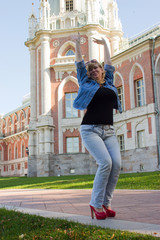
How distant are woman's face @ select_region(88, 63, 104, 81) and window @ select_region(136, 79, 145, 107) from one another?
20.6m

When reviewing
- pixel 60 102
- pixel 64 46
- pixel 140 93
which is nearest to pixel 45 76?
pixel 60 102

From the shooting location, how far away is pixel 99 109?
165 inches

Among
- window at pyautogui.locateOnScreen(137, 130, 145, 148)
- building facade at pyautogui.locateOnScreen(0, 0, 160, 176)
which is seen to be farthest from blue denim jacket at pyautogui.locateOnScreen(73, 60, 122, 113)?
window at pyautogui.locateOnScreen(137, 130, 145, 148)

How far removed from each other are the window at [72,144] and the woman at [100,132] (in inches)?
989

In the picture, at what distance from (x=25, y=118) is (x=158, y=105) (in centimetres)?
3009

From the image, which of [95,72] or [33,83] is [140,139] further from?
[95,72]

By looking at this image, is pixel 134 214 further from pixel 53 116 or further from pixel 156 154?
pixel 53 116

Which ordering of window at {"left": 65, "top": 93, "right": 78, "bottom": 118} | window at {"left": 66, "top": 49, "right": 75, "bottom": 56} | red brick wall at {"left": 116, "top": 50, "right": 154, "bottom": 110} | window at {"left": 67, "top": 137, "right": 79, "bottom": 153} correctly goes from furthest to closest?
window at {"left": 66, "top": 49, "right": 75, "bottom": 56}, window at {"left": 65, "top": 93, "right": 78, "bottom": 118}, window at {"left": 67, "top": 137, "right": 79, "bottom": 153}, red brick wall at {"left": 116, "top": 50, "right": 154, "bottom": 110}

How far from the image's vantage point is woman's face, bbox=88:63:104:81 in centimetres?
436

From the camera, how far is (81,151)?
29.1m

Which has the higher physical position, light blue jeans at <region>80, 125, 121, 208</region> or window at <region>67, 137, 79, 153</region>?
window at <region>67, 137, 79, 153</region>

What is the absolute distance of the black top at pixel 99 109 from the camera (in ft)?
13.7

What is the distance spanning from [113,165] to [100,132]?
0.47 m

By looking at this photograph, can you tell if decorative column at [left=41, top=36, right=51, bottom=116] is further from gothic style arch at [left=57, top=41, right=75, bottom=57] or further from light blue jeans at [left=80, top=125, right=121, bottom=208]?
light blue jeans at [left=80, top=125, right=121, bottom=208]
